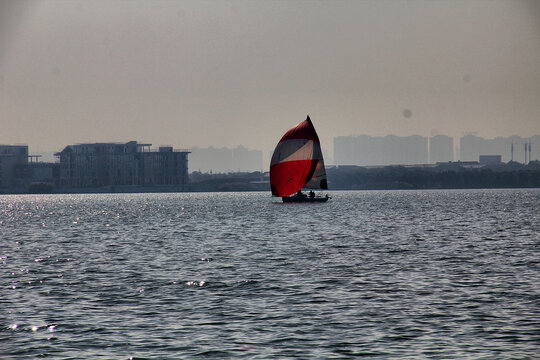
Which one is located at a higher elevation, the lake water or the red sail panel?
the red sail panel

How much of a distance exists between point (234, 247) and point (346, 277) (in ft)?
59.4

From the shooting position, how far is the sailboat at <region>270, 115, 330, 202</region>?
11200 cm

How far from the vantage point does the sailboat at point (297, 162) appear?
367 ft

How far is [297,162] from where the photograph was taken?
11262cm

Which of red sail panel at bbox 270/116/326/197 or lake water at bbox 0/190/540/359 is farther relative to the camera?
red sail panel at bbox 270/116/326/197

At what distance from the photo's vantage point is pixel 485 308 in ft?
80.2

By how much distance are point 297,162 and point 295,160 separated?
54 centimetres

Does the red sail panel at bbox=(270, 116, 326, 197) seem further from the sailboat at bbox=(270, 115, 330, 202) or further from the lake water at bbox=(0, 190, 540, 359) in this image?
the lake water at bbox=(0, 190, 540, 359)

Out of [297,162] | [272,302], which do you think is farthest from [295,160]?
[272,302]

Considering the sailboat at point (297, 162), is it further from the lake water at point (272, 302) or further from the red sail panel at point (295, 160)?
the lake water at point (272, 302)

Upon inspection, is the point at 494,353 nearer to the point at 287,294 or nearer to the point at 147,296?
the point at 287,294

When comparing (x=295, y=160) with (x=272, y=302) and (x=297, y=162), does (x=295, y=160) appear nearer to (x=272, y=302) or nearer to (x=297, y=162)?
(x=297, y=162)

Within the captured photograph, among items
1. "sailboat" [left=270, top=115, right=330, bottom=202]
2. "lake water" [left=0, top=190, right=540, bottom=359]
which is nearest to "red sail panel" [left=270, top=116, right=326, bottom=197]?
"sailboat" [left=270, top=115, right=330, bottom=202]

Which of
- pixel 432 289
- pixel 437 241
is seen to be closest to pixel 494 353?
pixel 432 289
